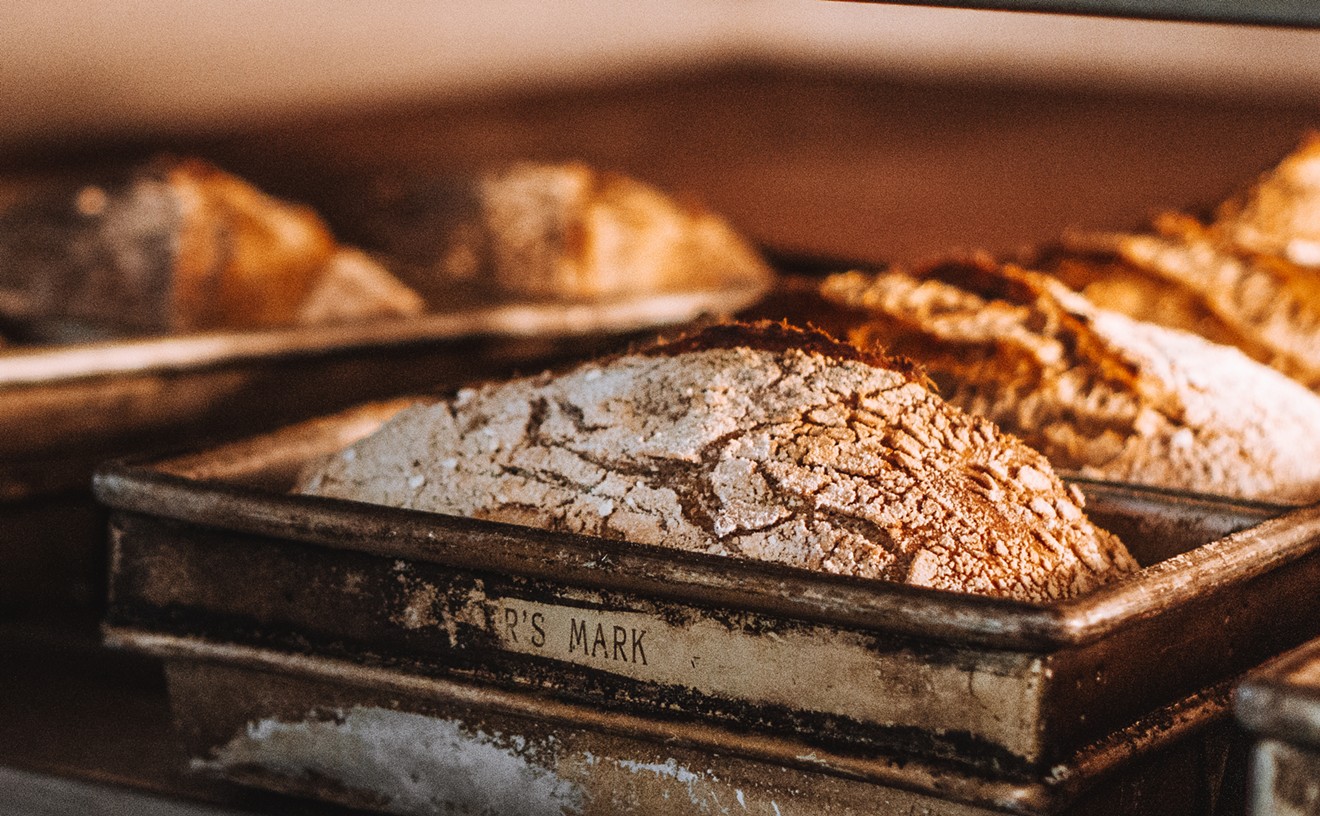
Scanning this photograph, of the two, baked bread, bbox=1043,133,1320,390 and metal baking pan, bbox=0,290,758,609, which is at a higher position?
baked bread, bbox=1043,133,1320,390

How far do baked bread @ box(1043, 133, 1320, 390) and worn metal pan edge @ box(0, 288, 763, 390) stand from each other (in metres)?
0.60

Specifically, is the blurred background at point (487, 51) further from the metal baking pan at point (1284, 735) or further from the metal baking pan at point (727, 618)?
the metal baking pan at point (1284, 735)

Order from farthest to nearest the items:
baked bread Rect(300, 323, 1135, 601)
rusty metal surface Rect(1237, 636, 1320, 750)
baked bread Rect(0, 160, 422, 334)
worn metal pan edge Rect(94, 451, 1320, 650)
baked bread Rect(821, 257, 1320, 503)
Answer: baked bread Rect(0, 160, 422, 334)
baked bread Rect(821, 257, 1320, 503)
baked bread Rect(300, 323, 1135, 601)
worn metal pan edge Rect(94, 451, 1320, 650)
rusty metal surface Rect(1237, 636, 1320, 750)

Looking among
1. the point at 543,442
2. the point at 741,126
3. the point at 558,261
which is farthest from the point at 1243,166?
the point at 543,442

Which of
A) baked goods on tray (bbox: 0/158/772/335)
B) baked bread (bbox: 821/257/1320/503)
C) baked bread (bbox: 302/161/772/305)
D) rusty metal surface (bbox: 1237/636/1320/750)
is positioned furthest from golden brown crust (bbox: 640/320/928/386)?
baked bread (bbox: 302/161/772/305)

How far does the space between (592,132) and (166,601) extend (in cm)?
399

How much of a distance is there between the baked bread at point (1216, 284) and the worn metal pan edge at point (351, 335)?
60 cm

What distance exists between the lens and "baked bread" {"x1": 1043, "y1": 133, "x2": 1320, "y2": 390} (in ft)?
6.99

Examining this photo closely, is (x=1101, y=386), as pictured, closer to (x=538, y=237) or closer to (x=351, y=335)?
(x=351, y=335)

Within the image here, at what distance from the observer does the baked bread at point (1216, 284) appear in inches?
83.9

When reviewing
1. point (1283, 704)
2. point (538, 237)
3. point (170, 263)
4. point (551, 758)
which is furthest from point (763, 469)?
point (538, 237)

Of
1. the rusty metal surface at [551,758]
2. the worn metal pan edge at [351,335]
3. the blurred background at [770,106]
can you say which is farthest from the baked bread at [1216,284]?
the blurred background at [770,106]

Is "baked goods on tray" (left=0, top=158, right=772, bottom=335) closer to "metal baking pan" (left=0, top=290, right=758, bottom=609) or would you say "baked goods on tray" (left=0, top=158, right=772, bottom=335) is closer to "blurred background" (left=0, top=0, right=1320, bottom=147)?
"metal baking pan" (left=0, top=290, right=758, bottom=609)

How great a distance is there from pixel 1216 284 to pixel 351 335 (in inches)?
59.0
